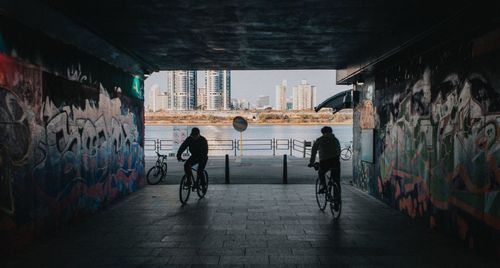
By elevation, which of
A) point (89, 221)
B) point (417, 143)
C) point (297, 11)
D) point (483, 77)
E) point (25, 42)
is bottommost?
point (89, 221)

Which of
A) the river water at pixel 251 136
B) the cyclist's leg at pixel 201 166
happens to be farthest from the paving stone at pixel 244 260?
the river water at pixel 251 136

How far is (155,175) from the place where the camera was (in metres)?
14.8

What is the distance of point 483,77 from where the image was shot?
6168 mm

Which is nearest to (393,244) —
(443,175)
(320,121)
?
(443,175)

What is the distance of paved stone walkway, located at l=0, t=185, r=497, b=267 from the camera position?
19.6 feet

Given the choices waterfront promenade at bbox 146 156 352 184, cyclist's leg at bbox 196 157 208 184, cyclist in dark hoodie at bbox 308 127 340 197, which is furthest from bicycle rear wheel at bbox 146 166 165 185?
cyclist in dark hoodie at bbox 308 127 340 197

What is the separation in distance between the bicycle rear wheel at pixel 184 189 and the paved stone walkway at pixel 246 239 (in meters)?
0.25

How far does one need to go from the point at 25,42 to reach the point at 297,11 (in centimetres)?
440

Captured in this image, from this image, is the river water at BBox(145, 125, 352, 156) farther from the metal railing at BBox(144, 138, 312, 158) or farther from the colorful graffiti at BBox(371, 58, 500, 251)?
the colorful graffiti at BBox(371, 58, 500, 251)

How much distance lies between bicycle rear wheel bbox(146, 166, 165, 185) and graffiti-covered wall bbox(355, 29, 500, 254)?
777cm

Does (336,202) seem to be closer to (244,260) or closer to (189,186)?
(244,260)

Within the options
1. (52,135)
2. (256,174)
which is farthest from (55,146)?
(256,174)

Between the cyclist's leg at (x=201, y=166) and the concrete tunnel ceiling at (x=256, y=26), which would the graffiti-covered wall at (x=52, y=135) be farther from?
the cyclist's leg at (x=201, y=166)

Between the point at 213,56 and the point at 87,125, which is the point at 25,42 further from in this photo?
the point at 213,56
